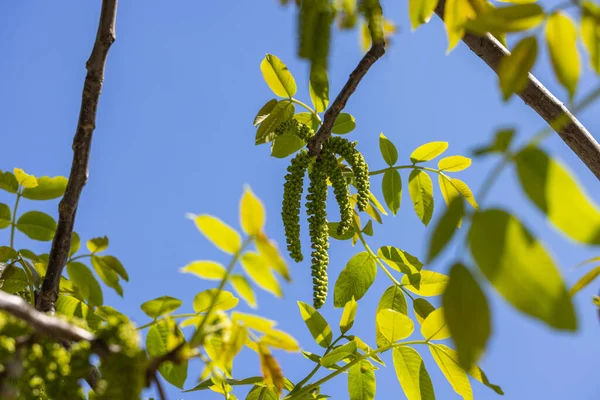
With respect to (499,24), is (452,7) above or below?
above

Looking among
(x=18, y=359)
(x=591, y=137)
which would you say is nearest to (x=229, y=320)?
(x=18, y=359)

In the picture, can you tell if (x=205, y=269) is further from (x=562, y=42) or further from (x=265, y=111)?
(x=265, y=111)

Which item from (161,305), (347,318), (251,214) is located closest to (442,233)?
(251,214)

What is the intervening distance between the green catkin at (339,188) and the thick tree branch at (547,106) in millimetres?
520

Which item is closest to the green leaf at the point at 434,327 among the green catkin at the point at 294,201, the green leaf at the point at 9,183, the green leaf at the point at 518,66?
the green catkin at the point at 294,201

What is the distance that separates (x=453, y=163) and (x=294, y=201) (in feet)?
1.79

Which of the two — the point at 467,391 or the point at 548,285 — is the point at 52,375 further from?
the point at 467,391

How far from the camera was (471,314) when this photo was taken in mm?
591

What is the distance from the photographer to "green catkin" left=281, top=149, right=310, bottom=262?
174cm

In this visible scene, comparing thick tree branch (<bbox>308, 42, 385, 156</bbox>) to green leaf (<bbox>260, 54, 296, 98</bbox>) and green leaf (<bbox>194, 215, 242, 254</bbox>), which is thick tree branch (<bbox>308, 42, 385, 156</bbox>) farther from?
green leaf (<bbox>194, 215, 242, 254</bbox>)

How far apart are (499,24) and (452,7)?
445 mm

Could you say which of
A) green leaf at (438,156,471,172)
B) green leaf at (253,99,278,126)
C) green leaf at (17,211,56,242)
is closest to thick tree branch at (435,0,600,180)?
green leaf at (438,156,471,172)

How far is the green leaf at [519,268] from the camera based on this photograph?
22.7 inches

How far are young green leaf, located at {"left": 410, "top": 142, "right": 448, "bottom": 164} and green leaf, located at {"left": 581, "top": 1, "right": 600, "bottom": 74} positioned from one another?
1108 millimetres
